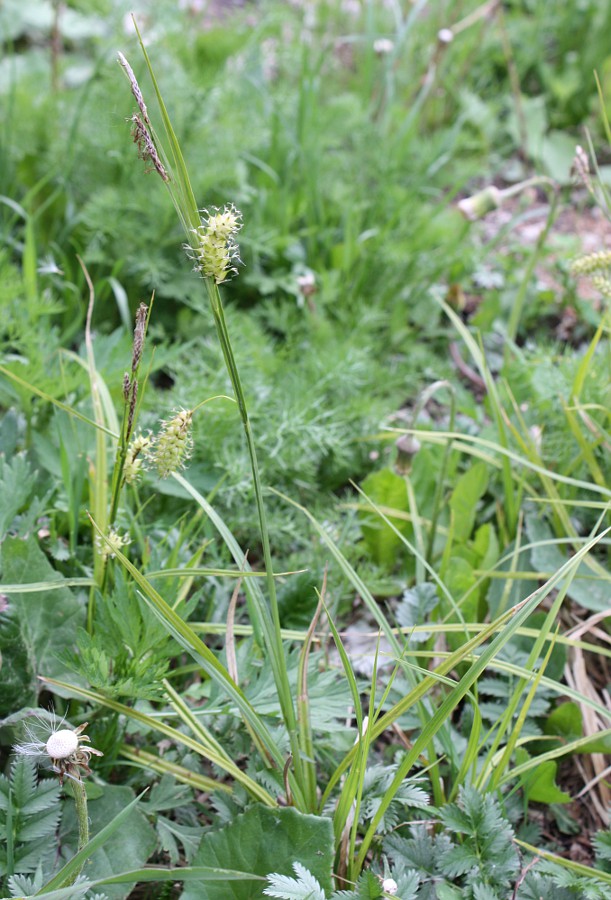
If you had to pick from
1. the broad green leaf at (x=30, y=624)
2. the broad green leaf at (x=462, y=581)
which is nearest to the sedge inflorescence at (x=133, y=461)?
the broad green leaf at (x=30, y=624)

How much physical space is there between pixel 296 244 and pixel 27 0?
2.24 meters

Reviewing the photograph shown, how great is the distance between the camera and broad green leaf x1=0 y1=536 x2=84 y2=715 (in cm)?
128

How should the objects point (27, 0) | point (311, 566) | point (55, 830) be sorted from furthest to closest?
point (27, 0) < point (311, 566) < point (55, 830)

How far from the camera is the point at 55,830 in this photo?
1.19 metres

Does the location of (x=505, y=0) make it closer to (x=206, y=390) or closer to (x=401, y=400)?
(x=401, y=400)

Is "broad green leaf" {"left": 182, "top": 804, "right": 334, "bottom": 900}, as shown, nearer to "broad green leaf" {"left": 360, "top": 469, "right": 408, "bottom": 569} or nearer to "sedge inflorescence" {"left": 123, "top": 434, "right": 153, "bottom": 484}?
"sedge inflorescence" {"left": 123, "top": 434, "right": 153, "bottom": 484}

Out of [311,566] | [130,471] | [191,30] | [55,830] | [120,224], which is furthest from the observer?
[191,30]

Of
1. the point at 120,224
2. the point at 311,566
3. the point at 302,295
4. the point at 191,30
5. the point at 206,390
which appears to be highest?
the point at 191,30

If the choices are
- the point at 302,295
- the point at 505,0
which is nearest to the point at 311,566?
the point at 302,295

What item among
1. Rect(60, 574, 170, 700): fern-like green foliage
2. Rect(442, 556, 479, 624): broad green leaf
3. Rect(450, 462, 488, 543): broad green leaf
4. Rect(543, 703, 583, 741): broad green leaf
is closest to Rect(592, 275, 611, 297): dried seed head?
Rect(450, 462, 488, 543): broad green leaf

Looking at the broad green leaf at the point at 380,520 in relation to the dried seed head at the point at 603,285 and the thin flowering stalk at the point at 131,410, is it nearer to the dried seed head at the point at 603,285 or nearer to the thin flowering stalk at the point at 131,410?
the dried seed head at the point at 603,285

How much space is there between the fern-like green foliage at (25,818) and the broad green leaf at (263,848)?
0.23 metres

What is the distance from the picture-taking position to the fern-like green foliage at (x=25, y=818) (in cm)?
112

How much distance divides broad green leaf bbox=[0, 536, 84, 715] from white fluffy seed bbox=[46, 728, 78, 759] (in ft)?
1.33
